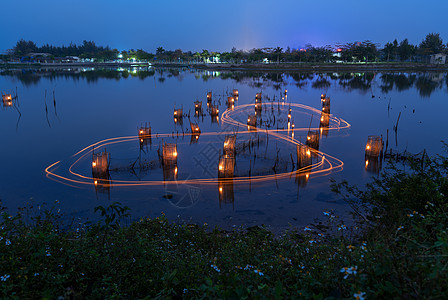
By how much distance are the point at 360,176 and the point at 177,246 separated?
12113mm

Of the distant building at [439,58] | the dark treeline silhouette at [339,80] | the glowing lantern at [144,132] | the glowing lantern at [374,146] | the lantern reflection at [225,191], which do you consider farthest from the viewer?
the distant building at [439,58]

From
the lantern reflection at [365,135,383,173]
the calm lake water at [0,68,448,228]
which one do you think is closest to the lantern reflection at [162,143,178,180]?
the calm lake water at [0,68,448,228]

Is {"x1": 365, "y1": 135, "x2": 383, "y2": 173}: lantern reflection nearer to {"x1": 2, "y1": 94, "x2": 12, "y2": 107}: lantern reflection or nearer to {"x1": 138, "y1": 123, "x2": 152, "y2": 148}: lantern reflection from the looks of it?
{"x1": 138, "y1": 123, "x2": 152, "y2": 148}: lantern reflection

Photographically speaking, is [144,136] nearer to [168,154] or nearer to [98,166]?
[168,154]

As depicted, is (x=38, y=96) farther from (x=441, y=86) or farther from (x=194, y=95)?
(x=441, y=86)

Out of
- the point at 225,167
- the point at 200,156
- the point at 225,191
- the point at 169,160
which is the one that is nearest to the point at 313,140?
the point at 225,167

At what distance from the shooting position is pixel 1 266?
470 cm

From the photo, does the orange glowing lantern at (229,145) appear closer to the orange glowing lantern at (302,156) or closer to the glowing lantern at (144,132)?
the orange glowing lantern at (302,156)

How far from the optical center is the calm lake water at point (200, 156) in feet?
41.5

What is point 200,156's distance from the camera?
62.6ft

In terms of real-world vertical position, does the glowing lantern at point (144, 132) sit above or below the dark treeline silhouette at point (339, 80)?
below

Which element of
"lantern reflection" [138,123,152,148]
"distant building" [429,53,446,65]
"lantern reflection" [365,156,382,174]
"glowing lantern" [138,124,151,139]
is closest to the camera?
"lantern reflection" [365,156,382,174]

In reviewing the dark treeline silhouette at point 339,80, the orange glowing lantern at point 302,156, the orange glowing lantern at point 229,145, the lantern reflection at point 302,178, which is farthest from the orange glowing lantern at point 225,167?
the dark treeline silhouette at point 339,80

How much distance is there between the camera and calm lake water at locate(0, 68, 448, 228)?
12656 mm
